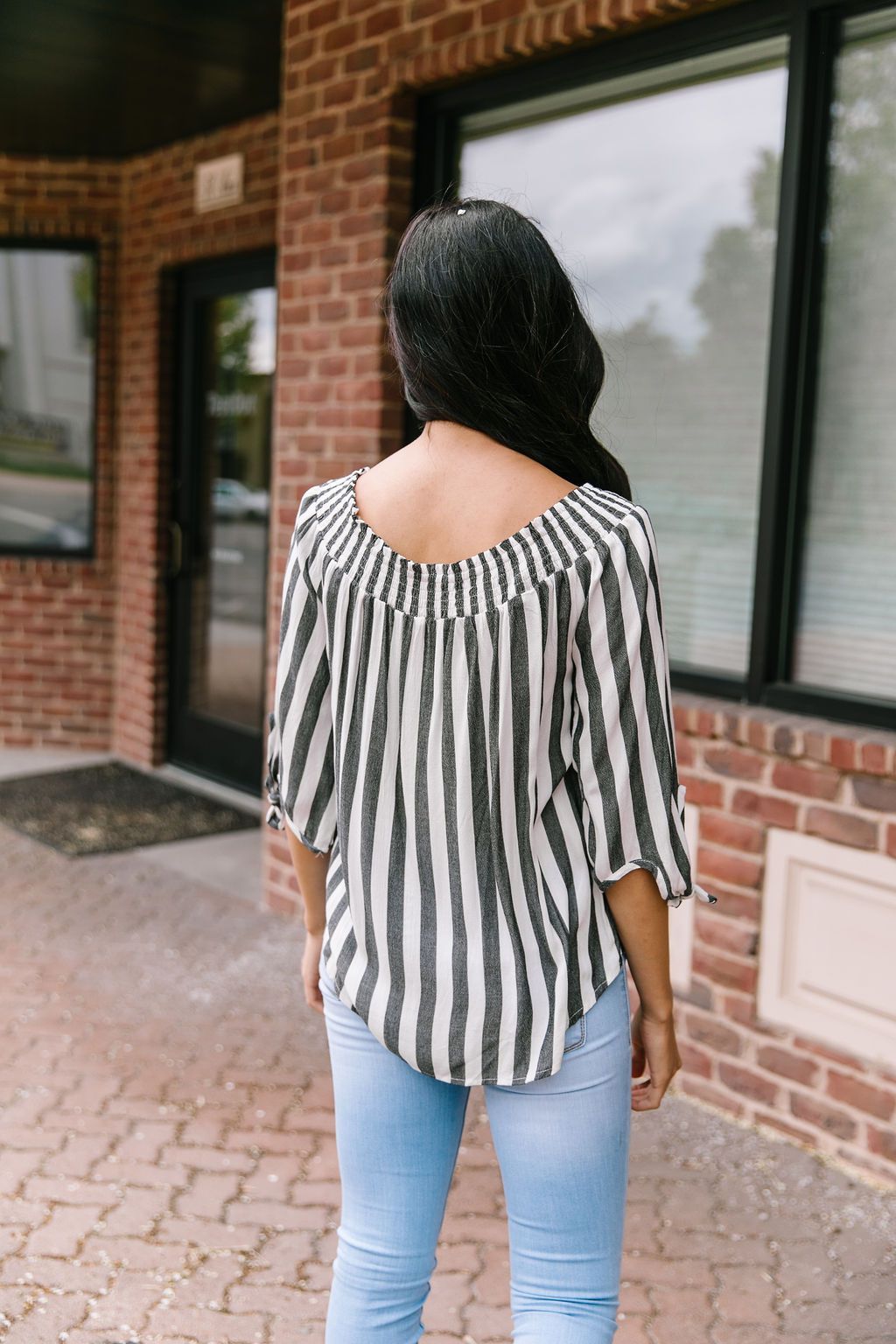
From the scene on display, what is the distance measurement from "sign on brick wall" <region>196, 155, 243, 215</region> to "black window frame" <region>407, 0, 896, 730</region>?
9.87 ft

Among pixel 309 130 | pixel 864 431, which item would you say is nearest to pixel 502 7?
pixel 309 130

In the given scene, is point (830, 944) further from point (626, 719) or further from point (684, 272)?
point (626, 719)

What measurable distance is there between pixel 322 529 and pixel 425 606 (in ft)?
0.64

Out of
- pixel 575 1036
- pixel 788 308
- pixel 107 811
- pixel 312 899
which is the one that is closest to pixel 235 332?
pixel 107 811

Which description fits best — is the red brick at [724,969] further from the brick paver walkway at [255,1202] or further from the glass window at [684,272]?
the glass window at [684,272]

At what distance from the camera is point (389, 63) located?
4230mm

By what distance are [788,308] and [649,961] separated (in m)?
2.32

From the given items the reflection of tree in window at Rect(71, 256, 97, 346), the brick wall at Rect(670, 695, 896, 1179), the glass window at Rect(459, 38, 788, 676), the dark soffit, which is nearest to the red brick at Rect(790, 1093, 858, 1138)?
the brick wall at Rect(670, 695, 896, 1179)

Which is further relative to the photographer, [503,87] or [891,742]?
[503,87]

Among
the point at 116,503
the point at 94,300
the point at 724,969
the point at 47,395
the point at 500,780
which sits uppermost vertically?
the point at 94,300

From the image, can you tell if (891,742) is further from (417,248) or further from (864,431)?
(417,248)

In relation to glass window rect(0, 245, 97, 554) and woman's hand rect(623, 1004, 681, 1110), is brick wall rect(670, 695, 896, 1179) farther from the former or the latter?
glass window rect(0, 245, 97, 554)

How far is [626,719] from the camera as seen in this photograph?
1469 mm

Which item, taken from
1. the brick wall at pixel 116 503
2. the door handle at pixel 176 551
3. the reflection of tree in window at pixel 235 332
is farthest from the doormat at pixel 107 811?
the reflection of tree in window at pixel 235 332
